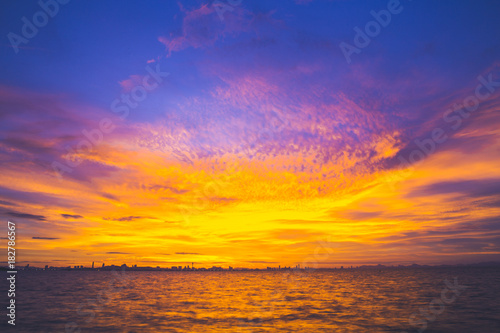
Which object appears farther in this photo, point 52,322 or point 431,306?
point 431,306

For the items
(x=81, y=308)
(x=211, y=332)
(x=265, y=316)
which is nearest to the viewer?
(x=211, y=332)

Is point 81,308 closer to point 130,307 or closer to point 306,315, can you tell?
point 130,307

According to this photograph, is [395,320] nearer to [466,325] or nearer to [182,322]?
[466,325]

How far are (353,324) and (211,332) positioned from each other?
50.9ft

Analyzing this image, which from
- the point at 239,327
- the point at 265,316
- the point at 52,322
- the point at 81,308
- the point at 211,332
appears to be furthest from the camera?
the point at 81,308

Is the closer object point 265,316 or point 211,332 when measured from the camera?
point 211,332

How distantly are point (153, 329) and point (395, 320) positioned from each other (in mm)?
27200

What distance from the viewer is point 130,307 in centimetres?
4797

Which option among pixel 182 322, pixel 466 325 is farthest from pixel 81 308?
pixel 466 325

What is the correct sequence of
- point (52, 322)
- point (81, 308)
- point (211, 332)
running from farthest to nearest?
point (81, 308)
point (52, 322)
point (211, 332)

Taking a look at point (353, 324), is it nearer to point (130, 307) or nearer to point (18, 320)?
point (130, 307)

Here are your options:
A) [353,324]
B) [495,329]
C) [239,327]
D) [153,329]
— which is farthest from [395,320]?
[153,329]

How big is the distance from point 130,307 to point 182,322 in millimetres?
16589

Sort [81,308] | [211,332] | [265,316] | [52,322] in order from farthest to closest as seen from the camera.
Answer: [81,308], [265,316], [52,322], [211,332]
